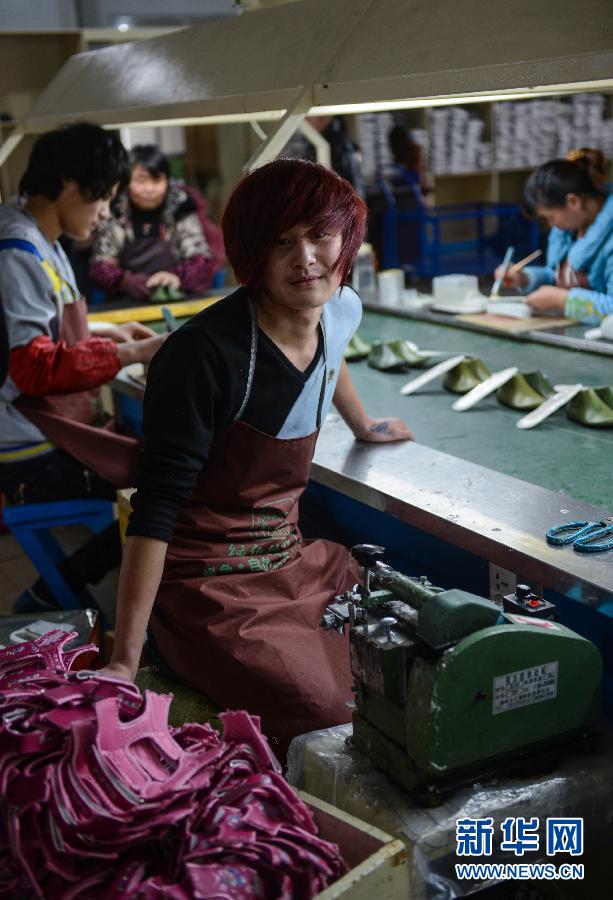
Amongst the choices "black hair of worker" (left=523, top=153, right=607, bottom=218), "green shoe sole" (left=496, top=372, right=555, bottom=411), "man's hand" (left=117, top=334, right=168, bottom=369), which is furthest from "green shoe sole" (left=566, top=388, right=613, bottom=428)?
"black hair of worker" (left=523, top=153, right=607, bottom=218)

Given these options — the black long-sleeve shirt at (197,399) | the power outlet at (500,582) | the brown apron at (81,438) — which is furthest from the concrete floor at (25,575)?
the power outlet at (500,582)

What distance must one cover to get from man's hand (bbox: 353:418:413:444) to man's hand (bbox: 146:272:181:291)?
2.60 metres

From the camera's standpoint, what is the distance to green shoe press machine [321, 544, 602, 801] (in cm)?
144

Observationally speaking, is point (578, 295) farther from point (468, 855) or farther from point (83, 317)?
point (468, 855)

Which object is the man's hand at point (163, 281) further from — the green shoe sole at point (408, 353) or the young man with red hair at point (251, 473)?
the young man with red hair at point (251, 473)

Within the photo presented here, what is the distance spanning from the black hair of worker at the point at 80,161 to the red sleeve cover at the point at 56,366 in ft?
1.64

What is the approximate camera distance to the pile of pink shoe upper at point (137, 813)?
1.28 meters

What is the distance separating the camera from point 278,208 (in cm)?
193

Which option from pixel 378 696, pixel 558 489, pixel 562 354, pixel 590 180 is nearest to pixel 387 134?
pixel 590 180

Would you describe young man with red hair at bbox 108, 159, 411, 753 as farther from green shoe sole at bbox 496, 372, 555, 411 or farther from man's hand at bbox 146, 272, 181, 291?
man's hand at bbox 146, 272, 181, 291

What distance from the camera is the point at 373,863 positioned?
1310 millimetres

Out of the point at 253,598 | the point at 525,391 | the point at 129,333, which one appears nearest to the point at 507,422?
the point at 525,391

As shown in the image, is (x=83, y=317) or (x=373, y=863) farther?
(x=83, y=317)

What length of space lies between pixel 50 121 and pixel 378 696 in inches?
126
